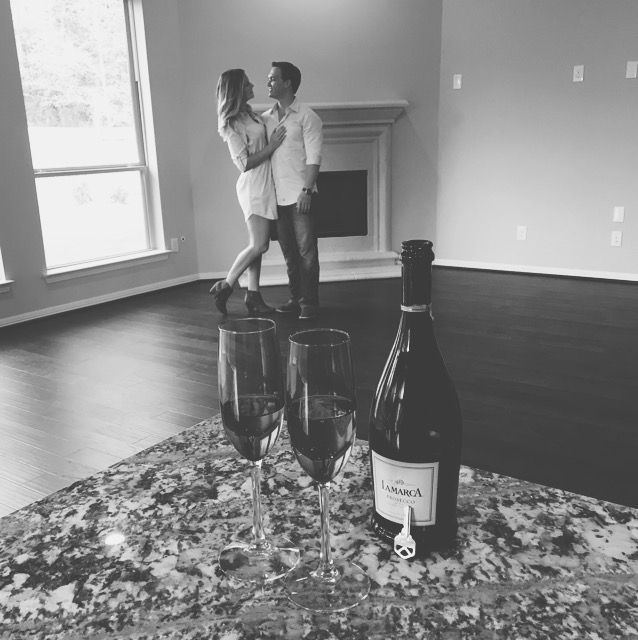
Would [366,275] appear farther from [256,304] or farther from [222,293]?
[222,293]

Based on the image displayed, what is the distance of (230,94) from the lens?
12.5 feet

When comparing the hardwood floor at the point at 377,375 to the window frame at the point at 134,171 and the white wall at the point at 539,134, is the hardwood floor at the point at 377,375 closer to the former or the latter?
the window frame at the point at 134,171

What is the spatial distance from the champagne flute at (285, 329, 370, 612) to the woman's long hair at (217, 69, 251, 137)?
357 centimetres

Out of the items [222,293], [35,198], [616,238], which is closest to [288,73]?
[222,293]

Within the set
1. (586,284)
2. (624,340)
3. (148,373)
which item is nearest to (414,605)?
(148,373)

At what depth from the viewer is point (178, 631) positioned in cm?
49

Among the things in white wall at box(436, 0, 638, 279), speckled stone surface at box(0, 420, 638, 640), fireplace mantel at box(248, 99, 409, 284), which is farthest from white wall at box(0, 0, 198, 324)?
speckled stone surface at box(0, 420, 638, 640)

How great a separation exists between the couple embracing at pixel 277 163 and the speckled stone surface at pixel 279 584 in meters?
3.33

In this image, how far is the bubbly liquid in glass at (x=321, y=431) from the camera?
514mm

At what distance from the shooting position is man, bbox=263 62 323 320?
3885mm

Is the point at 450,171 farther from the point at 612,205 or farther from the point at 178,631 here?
the point at 178,631

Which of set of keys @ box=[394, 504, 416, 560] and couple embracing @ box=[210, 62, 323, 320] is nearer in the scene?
set of keys @ box=[394, 504, 416, 560]

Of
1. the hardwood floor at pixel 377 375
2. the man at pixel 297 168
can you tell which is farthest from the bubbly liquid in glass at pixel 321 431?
the man at pixel 297 168

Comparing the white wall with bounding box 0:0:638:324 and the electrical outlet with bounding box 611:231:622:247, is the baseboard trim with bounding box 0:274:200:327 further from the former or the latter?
the electrical outlet with bounding box 611:231:622:247
